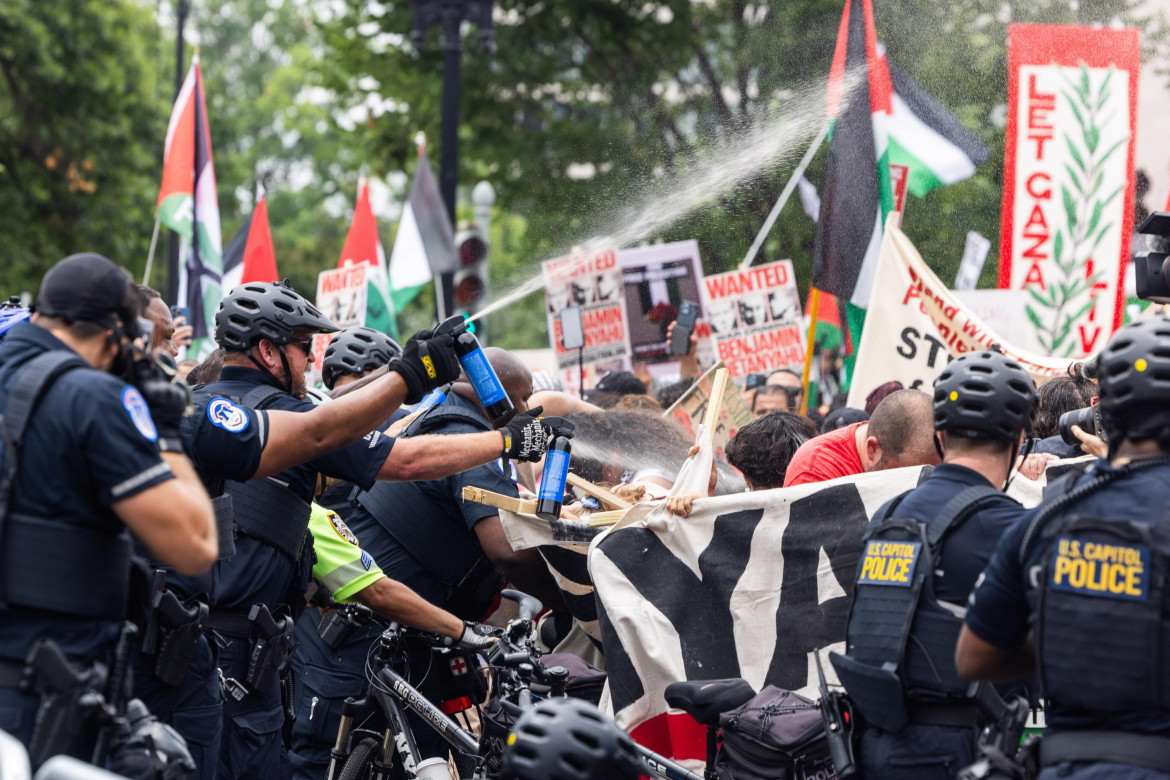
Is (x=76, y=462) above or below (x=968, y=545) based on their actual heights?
above

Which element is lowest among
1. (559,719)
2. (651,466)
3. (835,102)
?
(651,466)

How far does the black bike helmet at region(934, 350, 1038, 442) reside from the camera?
389 centimetres

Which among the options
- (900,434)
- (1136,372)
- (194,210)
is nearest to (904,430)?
(900,434)

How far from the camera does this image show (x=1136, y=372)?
10.7 feet

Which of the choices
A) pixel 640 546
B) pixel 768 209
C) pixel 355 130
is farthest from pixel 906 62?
pixel 640 546

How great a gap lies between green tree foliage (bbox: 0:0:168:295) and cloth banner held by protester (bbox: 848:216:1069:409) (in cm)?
1998

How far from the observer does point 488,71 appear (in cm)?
2106

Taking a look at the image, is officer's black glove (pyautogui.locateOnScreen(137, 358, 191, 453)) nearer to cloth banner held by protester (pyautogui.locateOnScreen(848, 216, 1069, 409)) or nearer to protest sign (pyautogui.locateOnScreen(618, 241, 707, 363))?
cloth banner held by protester (pyautogui.locateOnScreen(848, 216, 1069, 409))

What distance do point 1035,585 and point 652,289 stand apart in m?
9.42

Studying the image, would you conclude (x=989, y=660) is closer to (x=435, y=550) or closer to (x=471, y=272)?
(x=435, y=550)

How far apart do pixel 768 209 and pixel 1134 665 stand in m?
16.7

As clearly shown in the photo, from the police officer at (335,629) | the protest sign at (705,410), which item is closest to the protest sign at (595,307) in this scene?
the protest sign at (705,410)

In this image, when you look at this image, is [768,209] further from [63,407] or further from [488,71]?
[63,407]

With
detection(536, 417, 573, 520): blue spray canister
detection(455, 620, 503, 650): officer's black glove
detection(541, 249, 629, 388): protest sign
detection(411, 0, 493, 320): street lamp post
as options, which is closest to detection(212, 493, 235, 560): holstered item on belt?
detection(536, 417, 573, 520): blue spray canister
